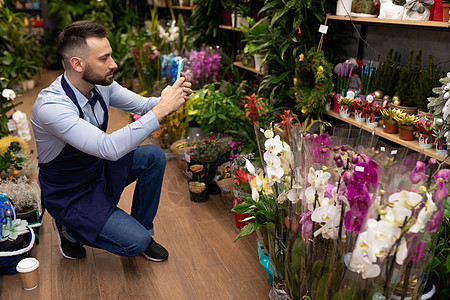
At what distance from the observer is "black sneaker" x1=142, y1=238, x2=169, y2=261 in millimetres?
2408

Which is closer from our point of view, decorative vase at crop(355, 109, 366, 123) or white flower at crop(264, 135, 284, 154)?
white flower at crop(264, 135, 284, 154)

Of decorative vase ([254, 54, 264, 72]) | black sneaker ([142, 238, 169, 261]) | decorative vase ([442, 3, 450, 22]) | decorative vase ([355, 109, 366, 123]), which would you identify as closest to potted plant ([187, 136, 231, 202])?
black sneaker ([142, 238, 169, 261])

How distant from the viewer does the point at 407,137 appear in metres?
2.46

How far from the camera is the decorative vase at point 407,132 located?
243cm

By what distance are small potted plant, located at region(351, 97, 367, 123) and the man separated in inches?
48.3

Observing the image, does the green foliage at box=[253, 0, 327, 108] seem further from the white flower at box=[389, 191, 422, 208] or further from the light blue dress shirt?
the white flower at box=[389, 191, 422, 208]

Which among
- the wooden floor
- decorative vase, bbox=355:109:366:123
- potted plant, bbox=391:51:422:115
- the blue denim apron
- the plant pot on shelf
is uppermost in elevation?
potted plant, bbox=391:51:422:115

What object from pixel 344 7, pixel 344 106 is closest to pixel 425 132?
pixel 344 106

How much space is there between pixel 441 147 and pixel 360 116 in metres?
0.66

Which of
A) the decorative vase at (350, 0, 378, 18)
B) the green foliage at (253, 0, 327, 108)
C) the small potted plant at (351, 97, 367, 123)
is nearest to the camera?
the decorative vase at (350, 0, 378, 18)

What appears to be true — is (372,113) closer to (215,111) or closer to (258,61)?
(215,111)

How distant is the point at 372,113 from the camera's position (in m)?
2.71

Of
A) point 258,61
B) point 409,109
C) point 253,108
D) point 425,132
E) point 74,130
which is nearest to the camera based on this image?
point 74,130

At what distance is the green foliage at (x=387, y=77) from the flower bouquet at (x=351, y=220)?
3.50 feet
